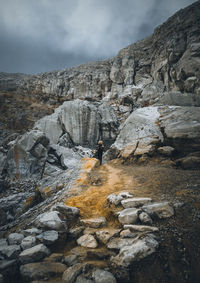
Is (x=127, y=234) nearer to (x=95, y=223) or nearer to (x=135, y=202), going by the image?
(x=95, y=223)

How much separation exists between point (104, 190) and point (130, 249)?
162 inches

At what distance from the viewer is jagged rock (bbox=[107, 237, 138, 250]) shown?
3180mm

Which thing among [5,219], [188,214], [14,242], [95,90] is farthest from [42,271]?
[95,90]

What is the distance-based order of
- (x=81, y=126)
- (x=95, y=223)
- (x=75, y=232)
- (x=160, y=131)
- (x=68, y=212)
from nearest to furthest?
(x=75, y=232) → (x=95, y=223) → (x=68, y=212) → (x=160, y=131) → (x=81, y=126)

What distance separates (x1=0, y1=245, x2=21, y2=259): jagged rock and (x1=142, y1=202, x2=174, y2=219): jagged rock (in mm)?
3532

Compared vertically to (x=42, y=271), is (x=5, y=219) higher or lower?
lower

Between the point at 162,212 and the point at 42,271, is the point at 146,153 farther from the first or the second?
the point at 42,271

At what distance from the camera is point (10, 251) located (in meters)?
3.25

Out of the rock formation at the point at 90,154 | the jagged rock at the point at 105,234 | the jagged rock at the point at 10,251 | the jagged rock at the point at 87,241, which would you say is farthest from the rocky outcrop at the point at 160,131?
the jagged rock at the point at 10,251

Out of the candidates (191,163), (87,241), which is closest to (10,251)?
(87,241)

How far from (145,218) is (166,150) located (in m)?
7.67

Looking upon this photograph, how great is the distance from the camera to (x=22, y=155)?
15.9m

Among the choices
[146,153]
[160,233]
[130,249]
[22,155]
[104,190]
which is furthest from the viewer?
[22,155]

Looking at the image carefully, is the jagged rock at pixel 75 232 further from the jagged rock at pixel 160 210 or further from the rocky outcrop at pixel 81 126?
the rocky outcrop at pixel 81 126
